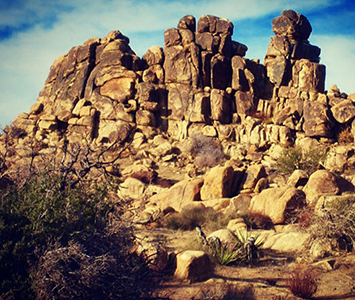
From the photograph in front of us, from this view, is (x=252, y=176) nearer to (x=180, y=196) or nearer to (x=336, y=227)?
(x=180, y=196)

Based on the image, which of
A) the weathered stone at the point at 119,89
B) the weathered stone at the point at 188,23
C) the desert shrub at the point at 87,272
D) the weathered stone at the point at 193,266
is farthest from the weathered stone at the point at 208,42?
the desert shrub at the point at 87,272

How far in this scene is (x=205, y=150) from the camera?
96.7ft

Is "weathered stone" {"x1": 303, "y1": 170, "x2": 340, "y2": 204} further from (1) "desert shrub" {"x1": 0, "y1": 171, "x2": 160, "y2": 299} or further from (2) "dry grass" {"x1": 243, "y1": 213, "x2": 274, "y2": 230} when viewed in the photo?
(1) "desert shrub" {"x1": 0, "y1": 171, "x2": 160, "y2": 299}

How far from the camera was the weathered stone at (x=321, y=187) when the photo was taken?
14.4 meters

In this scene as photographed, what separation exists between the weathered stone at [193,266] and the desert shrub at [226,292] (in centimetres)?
58

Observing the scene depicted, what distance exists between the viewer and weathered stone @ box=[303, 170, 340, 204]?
14420 millimetres

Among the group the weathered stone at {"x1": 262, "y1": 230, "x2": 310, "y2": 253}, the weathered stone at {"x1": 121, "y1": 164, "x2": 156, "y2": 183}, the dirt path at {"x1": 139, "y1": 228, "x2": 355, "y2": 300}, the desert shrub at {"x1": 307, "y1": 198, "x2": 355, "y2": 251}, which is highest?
the weathered stone at {"x1": 121, "y1": 164, "x2": 156, "y2": 183}

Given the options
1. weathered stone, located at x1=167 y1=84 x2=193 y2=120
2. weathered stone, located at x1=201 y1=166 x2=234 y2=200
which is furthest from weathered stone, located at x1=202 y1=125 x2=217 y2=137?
weathered stone, located at x1=201 y1=166 x2=234 y2=200

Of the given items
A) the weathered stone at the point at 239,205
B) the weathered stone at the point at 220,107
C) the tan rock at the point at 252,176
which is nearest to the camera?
the weathered stone at the point at 239,205

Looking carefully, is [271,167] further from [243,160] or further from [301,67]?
[301,67]

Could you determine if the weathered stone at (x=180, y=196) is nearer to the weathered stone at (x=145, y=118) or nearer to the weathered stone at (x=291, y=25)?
the weathered stone at (x=145, y=118)

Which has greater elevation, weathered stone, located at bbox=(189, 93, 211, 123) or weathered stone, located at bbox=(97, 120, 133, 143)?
weathered stone, located at bbox=(189, 93, 211, 123)

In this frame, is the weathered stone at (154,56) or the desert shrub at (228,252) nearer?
the desert shrub at (228,252)

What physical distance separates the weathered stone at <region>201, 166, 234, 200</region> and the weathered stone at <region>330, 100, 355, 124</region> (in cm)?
1711
